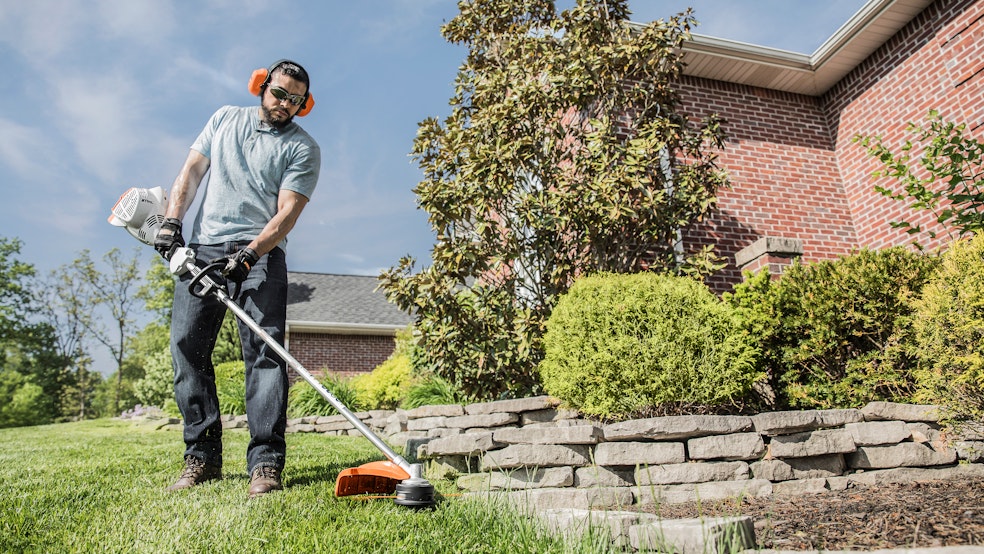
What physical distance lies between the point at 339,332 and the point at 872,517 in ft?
50.2

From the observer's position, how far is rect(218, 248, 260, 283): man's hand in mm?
2969

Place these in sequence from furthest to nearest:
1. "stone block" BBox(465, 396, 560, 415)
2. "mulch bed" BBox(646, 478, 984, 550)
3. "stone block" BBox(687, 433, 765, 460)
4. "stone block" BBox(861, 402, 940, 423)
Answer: "stone block" BBox(465, 396, 560, 415) < "stone block" BBox(861, 402, 940, 423) < "stone block" BBox(687, 433, 765, 460) < "mulch bed" BBox(646, 478, 984, 550)

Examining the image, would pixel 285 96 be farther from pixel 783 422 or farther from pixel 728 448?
pixel 783 422

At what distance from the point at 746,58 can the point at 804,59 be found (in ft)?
2.77

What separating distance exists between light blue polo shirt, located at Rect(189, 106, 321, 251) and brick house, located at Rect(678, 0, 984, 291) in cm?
469

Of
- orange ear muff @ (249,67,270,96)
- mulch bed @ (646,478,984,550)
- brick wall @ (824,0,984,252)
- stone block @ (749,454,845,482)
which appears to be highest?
brick wall @ (824,0,984,252)

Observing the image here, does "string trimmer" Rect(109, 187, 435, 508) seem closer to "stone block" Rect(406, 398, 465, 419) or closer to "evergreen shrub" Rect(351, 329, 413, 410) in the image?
"stone block" Rect(406, 398, 465, 419)

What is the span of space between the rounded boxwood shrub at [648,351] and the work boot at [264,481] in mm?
1983

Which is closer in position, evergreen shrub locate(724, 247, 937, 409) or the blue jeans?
the blue jeans

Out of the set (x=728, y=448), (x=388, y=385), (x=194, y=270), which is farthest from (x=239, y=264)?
(x=388, y=385)

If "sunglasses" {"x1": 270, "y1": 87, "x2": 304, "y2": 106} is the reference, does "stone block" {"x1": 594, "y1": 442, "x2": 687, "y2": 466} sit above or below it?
below

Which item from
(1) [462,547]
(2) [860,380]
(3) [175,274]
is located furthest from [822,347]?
(3) [175,274]

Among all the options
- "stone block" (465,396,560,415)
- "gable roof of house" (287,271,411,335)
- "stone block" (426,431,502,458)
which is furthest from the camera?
"gable roof of house" (287,271,411,335)

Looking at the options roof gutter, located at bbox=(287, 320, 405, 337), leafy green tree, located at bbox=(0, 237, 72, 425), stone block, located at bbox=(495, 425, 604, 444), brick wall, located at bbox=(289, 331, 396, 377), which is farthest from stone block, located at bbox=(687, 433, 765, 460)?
leafy green tree, located at bbox=(0, 237, 72, 425)
